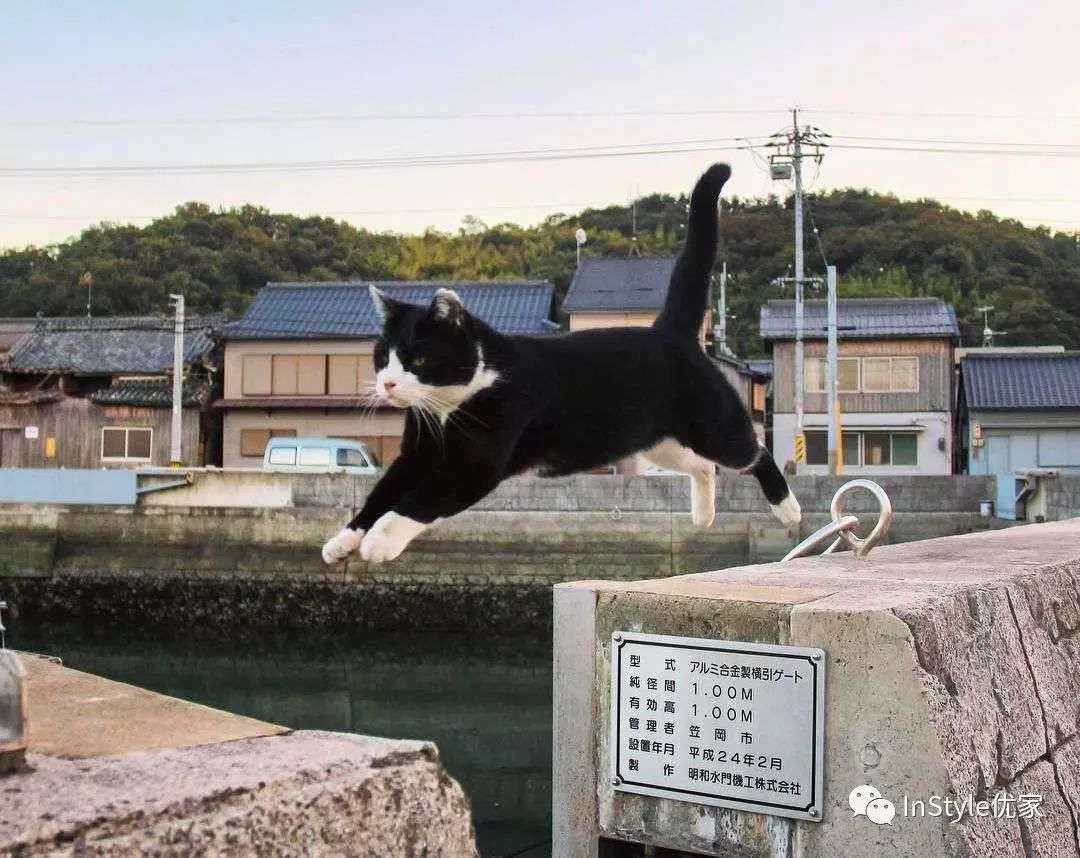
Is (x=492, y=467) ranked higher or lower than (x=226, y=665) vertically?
higher

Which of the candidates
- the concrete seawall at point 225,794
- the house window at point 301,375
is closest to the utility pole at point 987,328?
the house window at point 301,375

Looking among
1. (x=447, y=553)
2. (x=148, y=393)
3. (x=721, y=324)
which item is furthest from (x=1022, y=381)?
(x=148, y=393)

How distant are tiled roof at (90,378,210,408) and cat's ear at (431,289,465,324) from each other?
92.4 ft

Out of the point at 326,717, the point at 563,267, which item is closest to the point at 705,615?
the point at 326,717

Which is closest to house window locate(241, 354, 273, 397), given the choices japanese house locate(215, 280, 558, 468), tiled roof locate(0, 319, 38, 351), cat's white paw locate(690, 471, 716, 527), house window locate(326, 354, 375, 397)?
japanese house locate(215, 280, 558, 468)

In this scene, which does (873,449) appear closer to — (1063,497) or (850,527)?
(1063,497)

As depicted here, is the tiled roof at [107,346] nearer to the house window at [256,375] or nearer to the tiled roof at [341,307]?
the house window at [256,375]

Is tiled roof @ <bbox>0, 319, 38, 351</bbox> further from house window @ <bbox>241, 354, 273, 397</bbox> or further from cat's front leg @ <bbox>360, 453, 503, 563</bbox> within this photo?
cat's front leg @ <bbox>360, 453, 503, 563</bbox>

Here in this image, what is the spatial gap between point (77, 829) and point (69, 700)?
1.22 m

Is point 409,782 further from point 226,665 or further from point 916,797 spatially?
point 226,665

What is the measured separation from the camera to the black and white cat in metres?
2.62

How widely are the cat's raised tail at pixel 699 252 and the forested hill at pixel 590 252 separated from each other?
17.0 meters

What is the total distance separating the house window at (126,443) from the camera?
29.7 meters

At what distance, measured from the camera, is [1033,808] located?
348 cm
